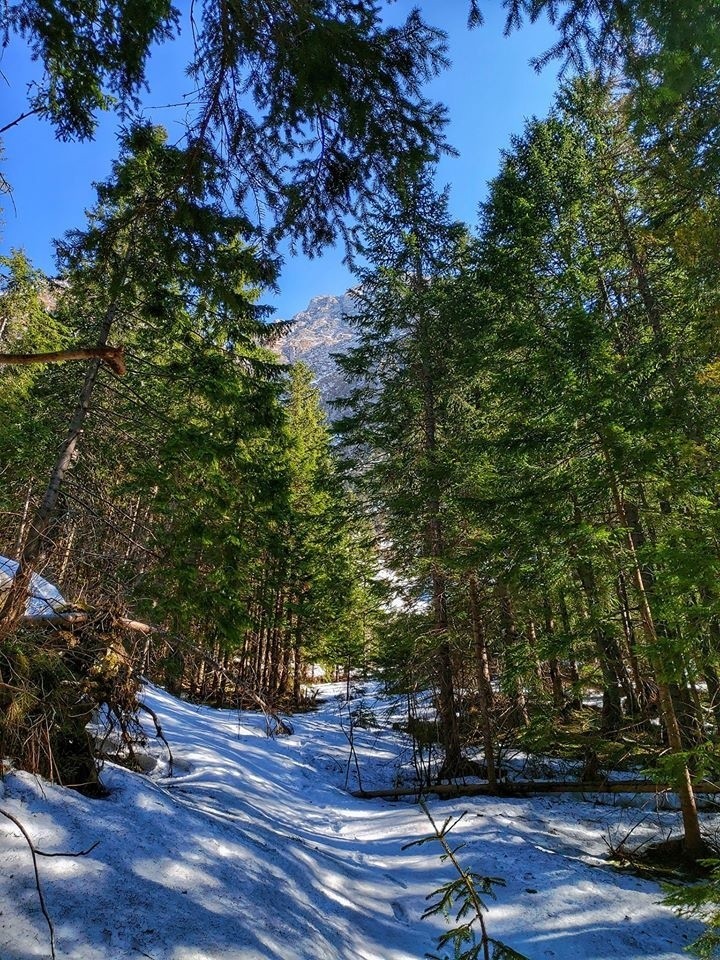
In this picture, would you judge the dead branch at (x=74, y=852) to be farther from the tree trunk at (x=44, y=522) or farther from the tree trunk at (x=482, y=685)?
the tree trunk at (x=482, y=685)

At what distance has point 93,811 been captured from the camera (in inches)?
130

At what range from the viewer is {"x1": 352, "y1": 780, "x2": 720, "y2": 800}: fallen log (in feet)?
24.4

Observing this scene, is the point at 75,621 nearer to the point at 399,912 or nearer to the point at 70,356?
the point at 70,356

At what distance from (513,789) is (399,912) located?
16.0ft

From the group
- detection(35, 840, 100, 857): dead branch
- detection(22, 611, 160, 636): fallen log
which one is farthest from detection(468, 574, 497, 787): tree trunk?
detection(35, 840, 100, 857): dead branch

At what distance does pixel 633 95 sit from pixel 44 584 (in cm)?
648

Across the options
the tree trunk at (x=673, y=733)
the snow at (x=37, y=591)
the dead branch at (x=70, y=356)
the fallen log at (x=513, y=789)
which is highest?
the dead branch at (x=70, y=356)

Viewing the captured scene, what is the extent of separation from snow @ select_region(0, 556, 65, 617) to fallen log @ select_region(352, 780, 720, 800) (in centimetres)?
623

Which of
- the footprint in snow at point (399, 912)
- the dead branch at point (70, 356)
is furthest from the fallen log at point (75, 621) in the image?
the footprint in snow at point (399, 912)

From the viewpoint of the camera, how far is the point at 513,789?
8320 millimetres

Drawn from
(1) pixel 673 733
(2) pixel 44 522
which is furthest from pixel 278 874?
(1) pixel 673 733

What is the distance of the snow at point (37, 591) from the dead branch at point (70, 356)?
8.04 ft

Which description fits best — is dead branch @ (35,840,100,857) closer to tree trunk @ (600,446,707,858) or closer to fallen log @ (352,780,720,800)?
tree trunk @ (600,446,707,858)

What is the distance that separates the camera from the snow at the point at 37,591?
3.70 meters
